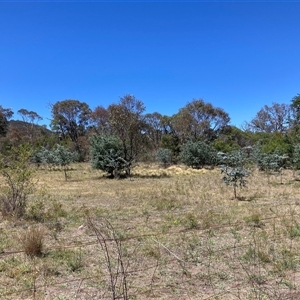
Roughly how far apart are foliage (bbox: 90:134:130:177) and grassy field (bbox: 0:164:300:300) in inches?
373

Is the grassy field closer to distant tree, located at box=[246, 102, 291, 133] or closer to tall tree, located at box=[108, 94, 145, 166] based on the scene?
tall tree, located at box=[108, 94, 145, 166]

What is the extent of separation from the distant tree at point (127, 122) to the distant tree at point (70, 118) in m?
21.9

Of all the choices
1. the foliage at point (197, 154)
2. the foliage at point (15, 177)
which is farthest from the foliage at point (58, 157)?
the foliage at point (15, 177)

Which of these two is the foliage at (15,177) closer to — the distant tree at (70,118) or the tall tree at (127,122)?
the tall tree at (127,122)

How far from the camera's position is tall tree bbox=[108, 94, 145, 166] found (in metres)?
18.3

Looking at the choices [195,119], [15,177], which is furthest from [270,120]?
[15,177]

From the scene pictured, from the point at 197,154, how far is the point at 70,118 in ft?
78.6

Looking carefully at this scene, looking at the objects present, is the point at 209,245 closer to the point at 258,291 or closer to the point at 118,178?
the point at 258,291

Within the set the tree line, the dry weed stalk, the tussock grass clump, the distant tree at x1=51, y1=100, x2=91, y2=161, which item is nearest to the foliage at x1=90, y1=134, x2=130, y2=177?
the tree line

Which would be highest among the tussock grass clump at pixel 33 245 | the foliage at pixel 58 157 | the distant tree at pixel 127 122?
the distant tree at pixel 127 122

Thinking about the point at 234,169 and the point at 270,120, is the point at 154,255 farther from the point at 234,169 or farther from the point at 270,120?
the point at 270,120

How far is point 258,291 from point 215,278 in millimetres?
538

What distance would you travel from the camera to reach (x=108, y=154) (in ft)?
55.9

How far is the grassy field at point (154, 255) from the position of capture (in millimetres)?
3186
